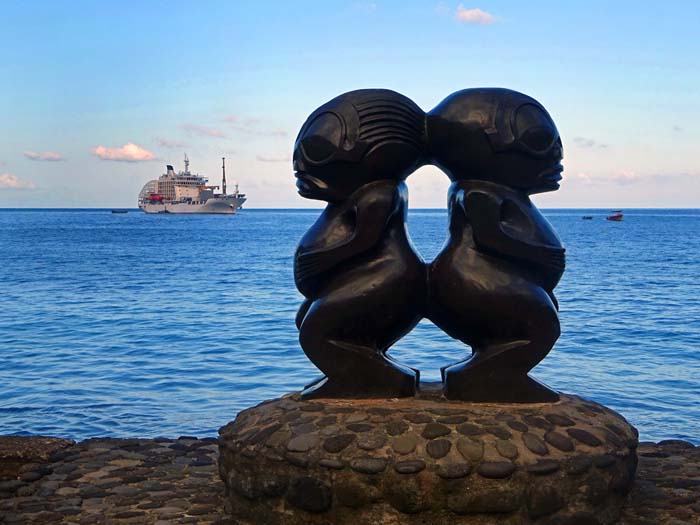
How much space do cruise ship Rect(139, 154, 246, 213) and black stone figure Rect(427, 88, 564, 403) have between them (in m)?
84.1

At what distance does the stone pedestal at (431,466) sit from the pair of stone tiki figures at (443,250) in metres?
0.24

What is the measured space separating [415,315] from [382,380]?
47cm

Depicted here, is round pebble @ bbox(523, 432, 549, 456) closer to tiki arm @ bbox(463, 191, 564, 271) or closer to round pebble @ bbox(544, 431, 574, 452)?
round pebble @ bbox(544, 431, 574, 452)

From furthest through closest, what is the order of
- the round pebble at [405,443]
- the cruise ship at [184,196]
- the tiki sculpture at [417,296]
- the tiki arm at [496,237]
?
the cruise ship at [184,196], the tiki arm at [496,237], the tiki sculpture at [417,296], the round pebble at [405,443]

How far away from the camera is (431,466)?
4.70m

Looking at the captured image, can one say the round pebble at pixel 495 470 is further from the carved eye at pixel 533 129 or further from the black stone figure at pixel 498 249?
the carved eye at pixel 533 129

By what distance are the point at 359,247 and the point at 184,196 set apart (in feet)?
292

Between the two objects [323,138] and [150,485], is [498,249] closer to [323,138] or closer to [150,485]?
[323,138]

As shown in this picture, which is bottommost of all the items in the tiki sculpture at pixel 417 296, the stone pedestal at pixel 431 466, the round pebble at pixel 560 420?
the stone pedestal at pixel 431 466

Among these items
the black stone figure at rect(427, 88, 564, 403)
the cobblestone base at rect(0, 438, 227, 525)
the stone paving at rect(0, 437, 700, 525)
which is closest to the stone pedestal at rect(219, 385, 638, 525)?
the black stone figure at rect(427, 88, 564, 403)

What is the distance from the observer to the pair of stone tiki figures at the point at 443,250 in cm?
530

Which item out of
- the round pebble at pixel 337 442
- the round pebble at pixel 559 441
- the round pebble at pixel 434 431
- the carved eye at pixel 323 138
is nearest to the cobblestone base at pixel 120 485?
the round pebble at pixel 337 442

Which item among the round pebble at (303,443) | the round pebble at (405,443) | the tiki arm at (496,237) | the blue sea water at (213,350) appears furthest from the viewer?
the blue sea water at (213,350)

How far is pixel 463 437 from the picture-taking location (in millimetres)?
4848
